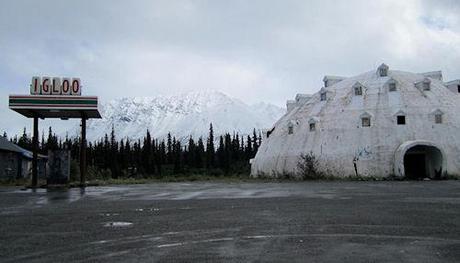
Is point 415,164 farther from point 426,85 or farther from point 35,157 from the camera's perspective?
point 35,157

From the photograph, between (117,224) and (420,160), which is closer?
(117,224)

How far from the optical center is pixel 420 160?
117 feet

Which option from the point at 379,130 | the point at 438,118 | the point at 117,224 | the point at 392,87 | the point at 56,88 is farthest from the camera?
the point at 392,87

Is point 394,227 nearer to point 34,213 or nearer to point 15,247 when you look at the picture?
point 15,247

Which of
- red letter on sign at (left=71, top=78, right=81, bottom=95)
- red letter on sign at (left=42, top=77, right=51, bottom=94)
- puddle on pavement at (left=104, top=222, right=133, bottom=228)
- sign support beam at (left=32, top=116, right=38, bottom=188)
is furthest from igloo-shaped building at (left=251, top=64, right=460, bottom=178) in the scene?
puddle on pavement at (left=104, top=222, right=133, bottom=228)

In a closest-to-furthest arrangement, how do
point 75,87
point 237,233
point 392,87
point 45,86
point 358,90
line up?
1. point 237,233
2. point 45,86
3. point 75,87
4. point 392,87
5. point 358,90

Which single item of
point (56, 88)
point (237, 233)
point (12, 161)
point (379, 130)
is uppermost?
point (56, 88)

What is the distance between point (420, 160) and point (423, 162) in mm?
281

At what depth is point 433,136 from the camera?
1323 inches

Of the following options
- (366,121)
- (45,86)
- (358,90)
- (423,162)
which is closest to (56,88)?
(45,86)

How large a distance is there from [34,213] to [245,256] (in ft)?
25.0

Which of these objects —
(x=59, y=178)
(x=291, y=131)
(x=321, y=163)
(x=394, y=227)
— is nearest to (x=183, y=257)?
Result: (x=394, y=227)

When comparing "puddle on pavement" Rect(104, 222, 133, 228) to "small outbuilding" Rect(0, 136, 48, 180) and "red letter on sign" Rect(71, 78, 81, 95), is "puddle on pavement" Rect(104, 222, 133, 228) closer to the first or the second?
"red letter on sign" Rect(71, 78, 81, 95)

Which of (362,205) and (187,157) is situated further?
(187,157)
